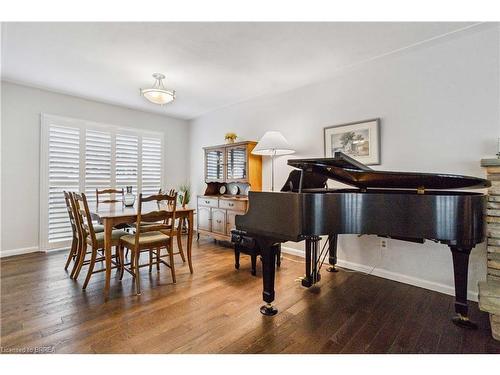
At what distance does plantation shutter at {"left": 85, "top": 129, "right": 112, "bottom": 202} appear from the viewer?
14.3 feet

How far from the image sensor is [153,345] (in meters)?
1.70

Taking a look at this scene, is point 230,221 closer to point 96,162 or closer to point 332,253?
point 332,253

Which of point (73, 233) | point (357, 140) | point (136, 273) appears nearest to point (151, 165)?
point (73, 233)

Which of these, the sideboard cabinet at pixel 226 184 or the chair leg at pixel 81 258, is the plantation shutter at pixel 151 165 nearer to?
the sideboard cabinet at pixel 226 184

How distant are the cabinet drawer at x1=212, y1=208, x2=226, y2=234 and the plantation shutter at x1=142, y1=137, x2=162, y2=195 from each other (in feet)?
5.60

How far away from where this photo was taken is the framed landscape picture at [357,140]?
9.87 ft

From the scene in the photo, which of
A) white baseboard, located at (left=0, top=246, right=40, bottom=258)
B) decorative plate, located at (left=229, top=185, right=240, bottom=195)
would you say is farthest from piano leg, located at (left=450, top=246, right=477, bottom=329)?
white baseboard, located at (left=0, top=246, right=40, bottom=258)

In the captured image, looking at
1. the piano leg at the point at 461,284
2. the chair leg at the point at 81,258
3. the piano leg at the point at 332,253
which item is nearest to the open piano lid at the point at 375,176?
the piano leg at the point at 461,284

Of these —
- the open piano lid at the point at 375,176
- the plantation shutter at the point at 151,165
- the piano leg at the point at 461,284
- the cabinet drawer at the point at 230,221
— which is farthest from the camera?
the plantation shutter at the point at 151,165

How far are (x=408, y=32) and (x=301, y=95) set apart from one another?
1556mm

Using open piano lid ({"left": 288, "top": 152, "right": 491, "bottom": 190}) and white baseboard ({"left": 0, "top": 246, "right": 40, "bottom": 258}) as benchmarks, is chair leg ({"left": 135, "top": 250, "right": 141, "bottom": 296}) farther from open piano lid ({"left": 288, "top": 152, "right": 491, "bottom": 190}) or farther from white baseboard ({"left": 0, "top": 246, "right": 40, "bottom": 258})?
white baseboard ({"left": 0, "top": 246, "right": 40, "bottom": 258})

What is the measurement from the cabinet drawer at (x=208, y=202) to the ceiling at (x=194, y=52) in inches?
72.5
